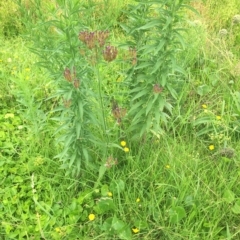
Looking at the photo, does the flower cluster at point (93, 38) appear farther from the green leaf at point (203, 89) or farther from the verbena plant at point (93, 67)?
the green leaf at point (203, 89)

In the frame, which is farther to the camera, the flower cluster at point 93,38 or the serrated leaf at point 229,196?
the serrated leaf at point 229,196

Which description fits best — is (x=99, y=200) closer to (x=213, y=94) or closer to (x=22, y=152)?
(x=22, y=152)

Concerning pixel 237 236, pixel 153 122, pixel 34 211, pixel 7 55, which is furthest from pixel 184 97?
pixel 7 55

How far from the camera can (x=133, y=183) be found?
2.27 meters

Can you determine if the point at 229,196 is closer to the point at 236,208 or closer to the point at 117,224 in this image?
the point at 236,208

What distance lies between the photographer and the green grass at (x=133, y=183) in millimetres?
2041

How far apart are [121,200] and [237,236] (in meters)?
0.73

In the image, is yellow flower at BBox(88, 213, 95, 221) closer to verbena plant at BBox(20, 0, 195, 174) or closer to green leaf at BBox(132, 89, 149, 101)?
verbena plant at BBox(20, 0, 195, 174)

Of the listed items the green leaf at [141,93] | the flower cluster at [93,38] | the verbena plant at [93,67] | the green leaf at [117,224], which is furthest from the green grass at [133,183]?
the flower cluster at [93,38]

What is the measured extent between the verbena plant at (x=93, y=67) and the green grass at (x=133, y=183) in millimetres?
139

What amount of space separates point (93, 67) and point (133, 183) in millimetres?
883

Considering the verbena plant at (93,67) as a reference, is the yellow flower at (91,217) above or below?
below

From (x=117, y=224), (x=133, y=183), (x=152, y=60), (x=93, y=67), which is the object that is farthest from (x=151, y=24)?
(x=117, y=224)

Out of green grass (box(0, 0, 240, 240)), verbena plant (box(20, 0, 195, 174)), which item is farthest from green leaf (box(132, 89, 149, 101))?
green grass (box(0, 0, 240, 240))
